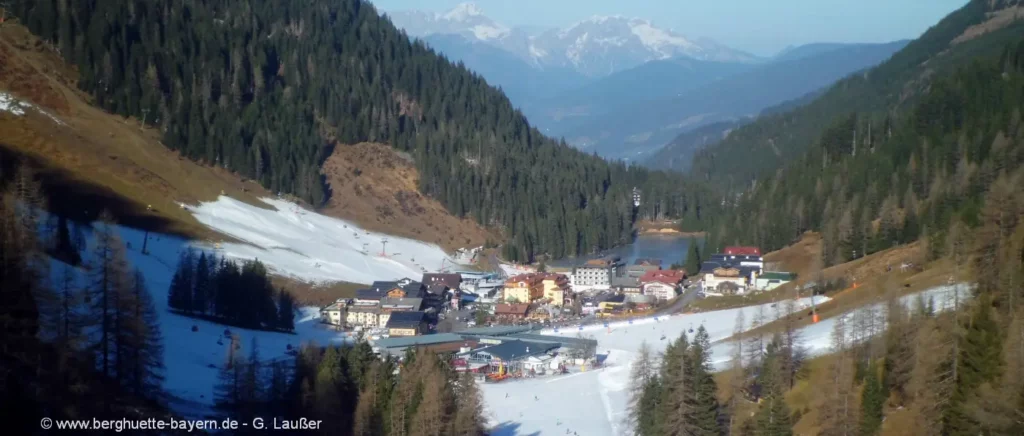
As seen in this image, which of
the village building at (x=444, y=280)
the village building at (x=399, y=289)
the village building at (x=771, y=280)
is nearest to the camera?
the village building at (x=399, y=289)

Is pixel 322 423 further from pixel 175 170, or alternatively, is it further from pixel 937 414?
pixel 175 170

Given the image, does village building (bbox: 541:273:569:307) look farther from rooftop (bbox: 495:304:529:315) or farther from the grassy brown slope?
the grassy brown slope

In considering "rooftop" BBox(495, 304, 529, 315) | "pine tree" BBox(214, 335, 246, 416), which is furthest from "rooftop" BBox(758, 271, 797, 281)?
"pine tree" BBox(214, 335, 246, 416)

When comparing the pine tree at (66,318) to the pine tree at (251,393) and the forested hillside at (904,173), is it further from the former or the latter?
the forested hillside at (904,173)

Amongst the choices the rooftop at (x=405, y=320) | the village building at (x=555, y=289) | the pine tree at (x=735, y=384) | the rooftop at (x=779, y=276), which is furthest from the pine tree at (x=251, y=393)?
the rooftop at (x=779, y=276)

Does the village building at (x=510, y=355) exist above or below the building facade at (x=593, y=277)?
below
